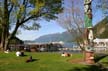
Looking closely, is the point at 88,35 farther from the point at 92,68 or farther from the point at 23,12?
the point at 23,12

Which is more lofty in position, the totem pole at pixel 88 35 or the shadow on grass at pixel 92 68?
the totem pole at pixel 88 35

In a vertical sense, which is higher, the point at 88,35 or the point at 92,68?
the point at 88,35

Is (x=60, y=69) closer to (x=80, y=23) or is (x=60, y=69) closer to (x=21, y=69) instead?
(x=21, y=69)

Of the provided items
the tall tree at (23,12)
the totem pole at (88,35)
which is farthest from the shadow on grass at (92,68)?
the tall tree at (23,12)

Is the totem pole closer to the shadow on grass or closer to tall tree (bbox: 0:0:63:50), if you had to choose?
the shadow on grass

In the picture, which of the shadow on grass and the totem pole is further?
the totem pole

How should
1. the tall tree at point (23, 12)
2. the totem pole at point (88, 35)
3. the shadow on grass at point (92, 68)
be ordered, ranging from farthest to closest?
1. the tall tree at point (23, 12)
2. the totem pole at point (88, 35)
3. the shadow on grass at point (92, 68)

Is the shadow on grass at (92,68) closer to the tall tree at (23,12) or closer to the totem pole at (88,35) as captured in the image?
the totem pole at (88,35)

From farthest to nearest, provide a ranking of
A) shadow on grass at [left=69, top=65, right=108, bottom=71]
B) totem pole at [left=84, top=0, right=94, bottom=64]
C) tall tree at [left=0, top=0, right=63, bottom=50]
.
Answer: tall tree at [left=0, top=0, right=63, bottom=50], totem pole at [left=84, top=0, right=94, bottom=64], shadow on grass at [left=69, top=65, right=108, bottom=71]

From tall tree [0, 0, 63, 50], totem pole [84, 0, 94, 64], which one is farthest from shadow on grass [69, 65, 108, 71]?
tall tree [0, 0, 63, 50]

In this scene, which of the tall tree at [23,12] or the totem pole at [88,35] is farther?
the tall tree at [23,12]

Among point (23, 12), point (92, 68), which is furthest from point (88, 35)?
point (23, 12)

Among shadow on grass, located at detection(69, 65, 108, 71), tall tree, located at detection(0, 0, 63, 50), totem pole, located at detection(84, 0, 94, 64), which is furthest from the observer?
tall tree, located at detection(0, 0, 63, 50)

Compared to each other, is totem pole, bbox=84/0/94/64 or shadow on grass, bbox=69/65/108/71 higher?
totem pole, bbox=84/0/94/64
